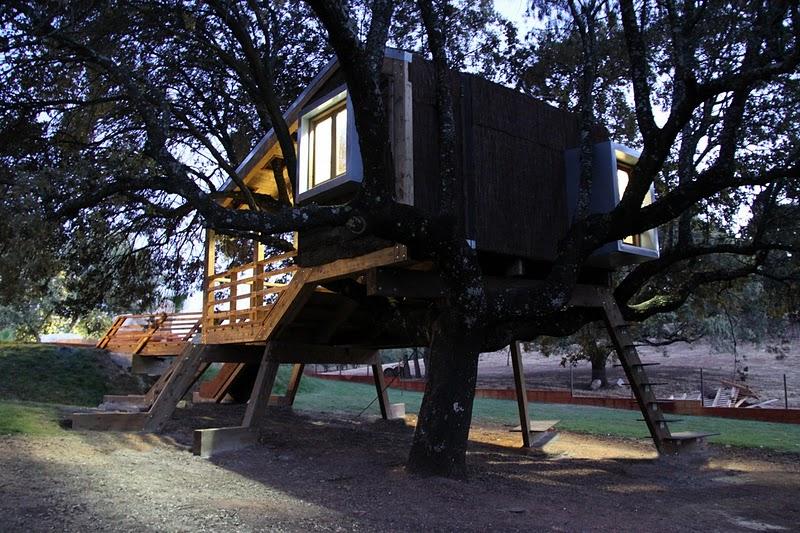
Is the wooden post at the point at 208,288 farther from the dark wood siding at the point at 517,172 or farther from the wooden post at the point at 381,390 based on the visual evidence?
the dark wood siding at the point at 517,172

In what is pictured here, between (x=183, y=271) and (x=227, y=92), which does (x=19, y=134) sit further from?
(x=183, y=271)

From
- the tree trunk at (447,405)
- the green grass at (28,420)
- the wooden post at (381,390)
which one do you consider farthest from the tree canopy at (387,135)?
the wooden post at (381,390)

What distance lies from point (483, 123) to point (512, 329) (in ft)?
12.1

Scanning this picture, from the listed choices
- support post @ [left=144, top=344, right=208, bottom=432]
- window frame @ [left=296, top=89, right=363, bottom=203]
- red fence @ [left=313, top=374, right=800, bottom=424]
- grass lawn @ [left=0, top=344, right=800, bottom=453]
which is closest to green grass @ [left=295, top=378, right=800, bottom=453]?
grass lawn @ [left=0, top=344, right=800, bottom=453]

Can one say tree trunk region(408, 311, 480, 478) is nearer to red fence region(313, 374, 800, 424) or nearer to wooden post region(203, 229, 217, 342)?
wooden post region(203, 229, 217, 342)

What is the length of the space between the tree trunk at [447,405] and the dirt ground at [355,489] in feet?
0.92

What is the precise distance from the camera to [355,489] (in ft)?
26.5

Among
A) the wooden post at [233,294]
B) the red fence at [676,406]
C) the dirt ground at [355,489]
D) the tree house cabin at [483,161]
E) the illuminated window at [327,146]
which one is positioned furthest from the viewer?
the red fence at [676,406]

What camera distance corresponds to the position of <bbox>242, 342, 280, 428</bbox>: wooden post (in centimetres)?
1132

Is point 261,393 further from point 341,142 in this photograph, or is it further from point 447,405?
point 341,142

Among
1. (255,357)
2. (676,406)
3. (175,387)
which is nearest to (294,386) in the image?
(255,357)

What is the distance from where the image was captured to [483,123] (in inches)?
432

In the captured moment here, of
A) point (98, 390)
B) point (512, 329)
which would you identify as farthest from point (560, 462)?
point (98, 390)

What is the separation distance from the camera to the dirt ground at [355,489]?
6246 millimetres
